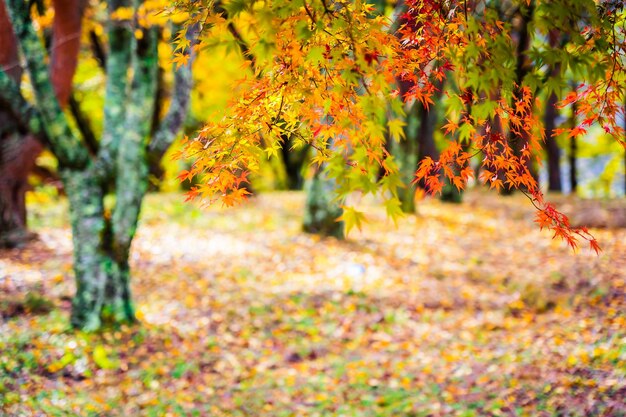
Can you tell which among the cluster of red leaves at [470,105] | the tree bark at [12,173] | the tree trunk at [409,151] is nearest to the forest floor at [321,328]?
the tree bark at [12,173]

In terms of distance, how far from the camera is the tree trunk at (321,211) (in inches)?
428

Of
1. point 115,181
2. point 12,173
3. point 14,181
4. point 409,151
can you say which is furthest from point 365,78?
point 409,151

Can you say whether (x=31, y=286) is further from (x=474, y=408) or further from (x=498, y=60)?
(x=498, y=60)

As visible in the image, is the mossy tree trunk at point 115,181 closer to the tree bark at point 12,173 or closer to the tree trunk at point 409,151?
the tree bark at point 12,173

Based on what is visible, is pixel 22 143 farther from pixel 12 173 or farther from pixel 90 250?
pixel 90 250

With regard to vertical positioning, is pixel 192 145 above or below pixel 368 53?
below

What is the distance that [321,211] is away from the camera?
10.9 metres

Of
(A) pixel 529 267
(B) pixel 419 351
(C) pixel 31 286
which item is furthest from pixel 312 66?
(A) pixel 529 267

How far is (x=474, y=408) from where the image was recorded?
5.20m

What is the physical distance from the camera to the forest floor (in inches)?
211

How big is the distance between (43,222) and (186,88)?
555cm

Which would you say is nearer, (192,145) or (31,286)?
(192,145)

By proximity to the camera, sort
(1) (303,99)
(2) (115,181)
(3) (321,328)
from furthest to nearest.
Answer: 1. (3) (321,328)
2. (2) (115,181)
3. (1) (303,99)

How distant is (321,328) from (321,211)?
3.70 metres
